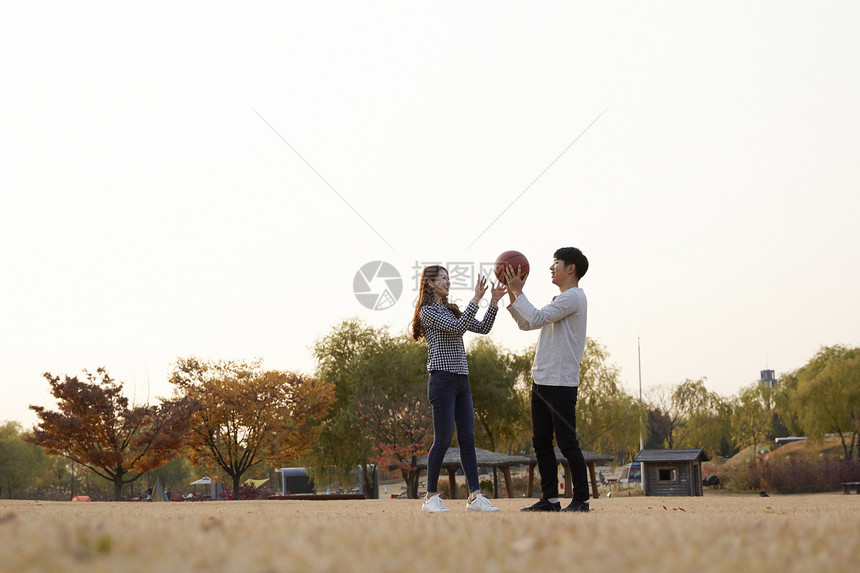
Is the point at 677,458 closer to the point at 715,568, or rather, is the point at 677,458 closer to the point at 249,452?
the point at 249,452

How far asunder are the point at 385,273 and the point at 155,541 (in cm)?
1941

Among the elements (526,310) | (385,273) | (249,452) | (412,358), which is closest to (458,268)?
(526,310)

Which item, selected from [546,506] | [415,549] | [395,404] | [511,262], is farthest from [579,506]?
[395,404]

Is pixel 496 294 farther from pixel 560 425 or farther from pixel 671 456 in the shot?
pixel 671 456

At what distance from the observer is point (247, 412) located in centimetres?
2902

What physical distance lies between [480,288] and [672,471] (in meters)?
32.8

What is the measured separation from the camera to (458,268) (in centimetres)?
1263

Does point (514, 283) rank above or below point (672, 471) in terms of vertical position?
above

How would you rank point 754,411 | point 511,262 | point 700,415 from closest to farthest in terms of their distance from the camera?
point 511,262, point 754,411, point 700,415

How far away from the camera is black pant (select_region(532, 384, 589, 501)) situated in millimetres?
6477

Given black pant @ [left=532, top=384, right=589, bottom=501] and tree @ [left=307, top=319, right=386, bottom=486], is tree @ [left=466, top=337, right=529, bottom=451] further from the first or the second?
black pant @ [left=532, top=384, right=589, bottom=501]

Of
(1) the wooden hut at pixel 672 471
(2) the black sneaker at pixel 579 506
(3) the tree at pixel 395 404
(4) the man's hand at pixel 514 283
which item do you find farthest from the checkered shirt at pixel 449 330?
(1) the wooden hut at pixel 672 471

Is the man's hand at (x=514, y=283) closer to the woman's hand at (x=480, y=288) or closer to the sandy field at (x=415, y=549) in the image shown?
the woman's hand at (x=480, y=288)

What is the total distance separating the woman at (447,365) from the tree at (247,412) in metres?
23.4
